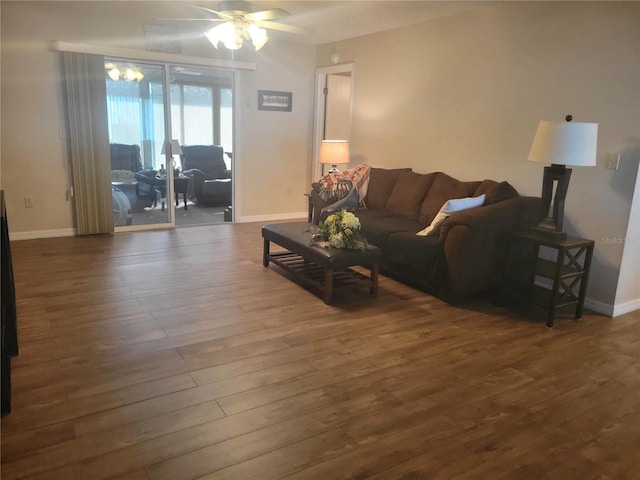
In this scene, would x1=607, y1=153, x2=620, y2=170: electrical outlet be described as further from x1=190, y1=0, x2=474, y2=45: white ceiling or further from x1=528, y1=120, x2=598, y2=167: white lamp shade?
x1=190, y1=0, x2=474, y2=45: white ceiling

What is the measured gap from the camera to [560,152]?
3.18 meters

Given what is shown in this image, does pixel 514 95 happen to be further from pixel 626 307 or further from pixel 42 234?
pixel 42 234

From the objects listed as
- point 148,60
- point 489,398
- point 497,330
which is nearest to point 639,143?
point 497,330

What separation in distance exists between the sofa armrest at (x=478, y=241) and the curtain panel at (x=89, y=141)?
157 inches

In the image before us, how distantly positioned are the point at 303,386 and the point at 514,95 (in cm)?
325

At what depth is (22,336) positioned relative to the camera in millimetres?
2861

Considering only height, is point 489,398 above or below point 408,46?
below

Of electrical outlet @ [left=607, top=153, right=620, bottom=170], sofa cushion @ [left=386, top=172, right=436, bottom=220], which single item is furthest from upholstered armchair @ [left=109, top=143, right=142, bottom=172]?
electrical outlet @ [left=607, top=153, right=620, bottom=170]

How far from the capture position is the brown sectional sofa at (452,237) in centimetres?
361

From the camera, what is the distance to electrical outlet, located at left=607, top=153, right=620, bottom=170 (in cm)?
342

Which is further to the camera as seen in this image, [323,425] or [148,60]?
[148,60]

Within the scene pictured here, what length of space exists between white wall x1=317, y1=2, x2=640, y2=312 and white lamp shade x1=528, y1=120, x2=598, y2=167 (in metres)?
0.45

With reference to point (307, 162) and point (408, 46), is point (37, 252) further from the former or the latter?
point (408, 46)

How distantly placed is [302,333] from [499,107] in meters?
2.84
